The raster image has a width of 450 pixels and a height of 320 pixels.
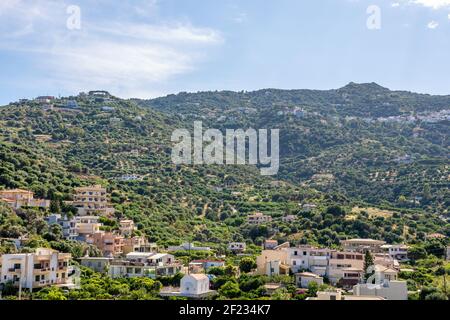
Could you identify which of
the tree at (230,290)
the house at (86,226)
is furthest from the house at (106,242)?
the tree at (230,290)

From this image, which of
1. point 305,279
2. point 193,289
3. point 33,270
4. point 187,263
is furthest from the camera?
point 187,263

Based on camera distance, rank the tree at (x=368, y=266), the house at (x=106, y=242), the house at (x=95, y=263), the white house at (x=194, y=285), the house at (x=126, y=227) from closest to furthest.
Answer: the white house at (x=194, y=285), the tree at (x=368, y=266), the house at (x=95, y=263), the house at (x=106, y=242), the house at (x=126, y=227)

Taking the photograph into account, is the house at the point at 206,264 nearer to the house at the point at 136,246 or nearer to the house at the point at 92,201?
the house at the point at 136,246

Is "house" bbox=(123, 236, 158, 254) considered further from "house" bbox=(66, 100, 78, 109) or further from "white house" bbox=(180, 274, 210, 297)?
"house" bbox=(66, 100, 78, 109)

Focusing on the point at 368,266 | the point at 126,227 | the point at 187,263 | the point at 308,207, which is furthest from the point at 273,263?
the point at 308,207

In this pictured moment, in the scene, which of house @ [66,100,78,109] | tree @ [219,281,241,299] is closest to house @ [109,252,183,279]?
tree @ [219,281,241,299]

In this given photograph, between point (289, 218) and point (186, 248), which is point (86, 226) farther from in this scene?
point (289, 218)
